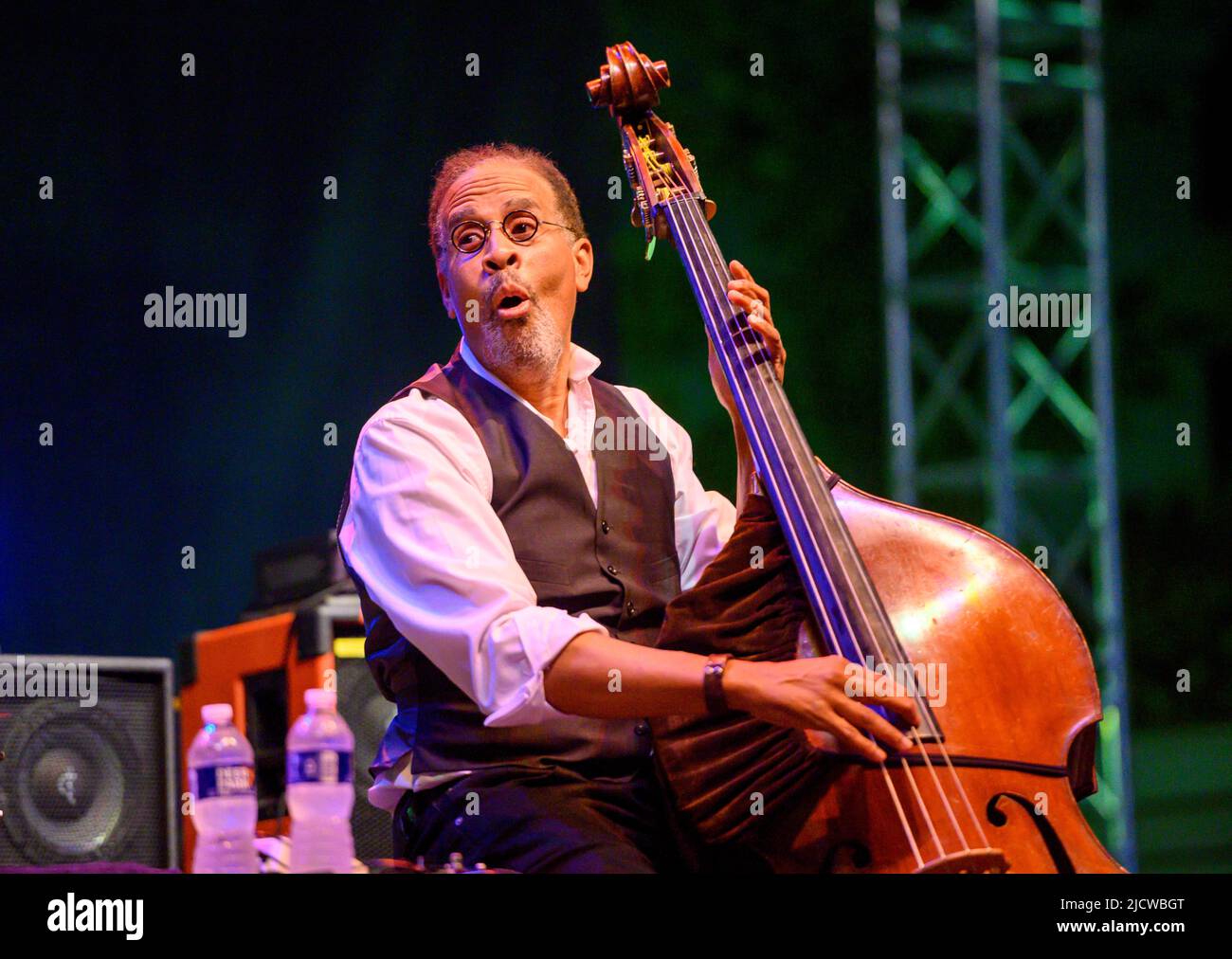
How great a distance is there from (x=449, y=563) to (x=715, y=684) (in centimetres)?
47

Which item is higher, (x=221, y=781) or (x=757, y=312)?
(x=757, y=312)

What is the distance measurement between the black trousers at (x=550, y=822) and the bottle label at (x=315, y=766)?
0.89ft

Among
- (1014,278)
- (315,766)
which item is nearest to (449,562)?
(315,766)

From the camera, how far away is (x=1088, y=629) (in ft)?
17.8

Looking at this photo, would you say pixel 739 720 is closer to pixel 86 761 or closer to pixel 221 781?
pixel 221 781

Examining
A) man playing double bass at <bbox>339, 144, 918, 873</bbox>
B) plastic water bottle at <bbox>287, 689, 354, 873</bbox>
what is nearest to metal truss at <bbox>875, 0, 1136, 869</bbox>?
man playing double bass at <bbox>339, 144, 918, 873</bbox>

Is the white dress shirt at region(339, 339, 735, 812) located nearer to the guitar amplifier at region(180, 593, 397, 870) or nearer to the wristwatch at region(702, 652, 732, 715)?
the wristwatch at region(702, 652, 732, 715)

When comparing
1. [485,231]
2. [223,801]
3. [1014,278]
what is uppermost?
[1014,278]

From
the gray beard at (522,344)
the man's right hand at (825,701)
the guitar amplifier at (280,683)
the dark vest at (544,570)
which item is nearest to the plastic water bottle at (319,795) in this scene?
the dark vest at (544,570)

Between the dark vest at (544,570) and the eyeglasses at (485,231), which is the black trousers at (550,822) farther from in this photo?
the eyeglasses at (485,231)

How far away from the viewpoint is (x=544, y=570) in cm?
249

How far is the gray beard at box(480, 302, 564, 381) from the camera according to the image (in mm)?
2643

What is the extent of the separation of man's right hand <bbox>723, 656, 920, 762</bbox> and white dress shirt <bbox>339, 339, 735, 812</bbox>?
0.28 metres

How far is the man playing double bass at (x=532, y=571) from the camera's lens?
2.14 m
